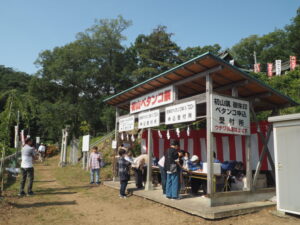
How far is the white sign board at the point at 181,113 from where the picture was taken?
22.9 feet

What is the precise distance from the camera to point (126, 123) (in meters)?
10.5

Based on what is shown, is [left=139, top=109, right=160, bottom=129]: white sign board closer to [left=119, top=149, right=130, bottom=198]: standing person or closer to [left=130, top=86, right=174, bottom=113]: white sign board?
[left=130, top=86, right=174, bottom=113]: white sign board

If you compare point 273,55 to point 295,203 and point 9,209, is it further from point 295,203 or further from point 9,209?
point 9,209

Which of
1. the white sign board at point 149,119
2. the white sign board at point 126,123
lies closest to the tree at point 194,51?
the white sign board at point 126,123

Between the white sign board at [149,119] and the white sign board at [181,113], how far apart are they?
0.78 m

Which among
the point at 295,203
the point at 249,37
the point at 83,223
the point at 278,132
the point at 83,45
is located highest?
the point at 249,37

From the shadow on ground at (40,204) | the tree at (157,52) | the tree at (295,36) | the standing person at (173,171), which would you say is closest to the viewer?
the shadow on ground at (40,204)

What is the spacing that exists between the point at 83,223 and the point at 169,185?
2.63 metres

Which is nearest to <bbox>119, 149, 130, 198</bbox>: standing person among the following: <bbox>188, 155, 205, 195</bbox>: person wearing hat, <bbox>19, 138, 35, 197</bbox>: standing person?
<bbox>188, 155, 205, 195</bbox>: person wearing hat

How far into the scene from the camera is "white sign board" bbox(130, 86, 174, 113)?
8.08 m

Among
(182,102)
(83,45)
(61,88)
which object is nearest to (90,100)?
(61,88)

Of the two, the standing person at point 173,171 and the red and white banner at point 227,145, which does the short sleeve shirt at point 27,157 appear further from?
the red and white banner at point 227,145

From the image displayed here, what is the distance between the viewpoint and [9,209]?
6195mm

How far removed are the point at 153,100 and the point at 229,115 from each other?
2.99 metres
